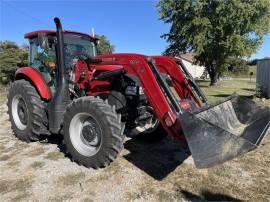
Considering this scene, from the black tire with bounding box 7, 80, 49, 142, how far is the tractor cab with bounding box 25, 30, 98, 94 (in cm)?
37

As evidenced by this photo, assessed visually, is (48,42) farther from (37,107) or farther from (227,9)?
(227,9)

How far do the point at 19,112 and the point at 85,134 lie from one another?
221cm

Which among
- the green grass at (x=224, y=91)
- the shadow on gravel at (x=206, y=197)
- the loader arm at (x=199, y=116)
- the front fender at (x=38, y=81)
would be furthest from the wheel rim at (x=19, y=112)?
the green grass at (x=224, y=91)

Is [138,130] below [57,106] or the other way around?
below

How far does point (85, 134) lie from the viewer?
198 inches

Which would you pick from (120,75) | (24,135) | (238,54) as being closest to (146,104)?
(120,75)

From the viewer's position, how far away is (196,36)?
25.1 meters

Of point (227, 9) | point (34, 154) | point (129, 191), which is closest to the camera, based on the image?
point (129, 191)

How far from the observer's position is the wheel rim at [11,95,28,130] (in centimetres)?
640

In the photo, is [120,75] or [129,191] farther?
[120,75]

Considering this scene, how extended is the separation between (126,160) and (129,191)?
1.15 m

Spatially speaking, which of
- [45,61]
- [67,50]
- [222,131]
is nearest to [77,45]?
[67,50]

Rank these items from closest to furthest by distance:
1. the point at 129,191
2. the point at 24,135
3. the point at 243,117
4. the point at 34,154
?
the point at 129,191, the point at 243,117, the point at 34,154, the point at 24,135

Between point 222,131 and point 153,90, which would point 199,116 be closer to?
point 222,131
